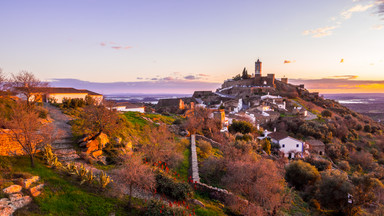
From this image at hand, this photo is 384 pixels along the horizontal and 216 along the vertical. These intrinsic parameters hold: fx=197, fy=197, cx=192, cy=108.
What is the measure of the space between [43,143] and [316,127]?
43870 millimetres

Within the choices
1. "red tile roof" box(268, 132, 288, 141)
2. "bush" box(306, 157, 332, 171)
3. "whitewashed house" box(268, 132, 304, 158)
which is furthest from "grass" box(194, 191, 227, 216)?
"red tile roof" box(268, 132, 288, 141)

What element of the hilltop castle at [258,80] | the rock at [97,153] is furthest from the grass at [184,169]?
the hilltop castle at [258,80]

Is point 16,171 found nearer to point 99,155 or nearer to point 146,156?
point 99,155

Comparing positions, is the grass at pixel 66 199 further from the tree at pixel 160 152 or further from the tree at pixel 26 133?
the tree at pixel 160 152

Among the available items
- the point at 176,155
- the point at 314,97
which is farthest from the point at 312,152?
the point at 314,97

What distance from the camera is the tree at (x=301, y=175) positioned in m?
18.0

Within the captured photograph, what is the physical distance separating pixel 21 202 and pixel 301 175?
19.8m

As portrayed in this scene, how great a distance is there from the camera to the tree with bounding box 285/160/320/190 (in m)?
18.0

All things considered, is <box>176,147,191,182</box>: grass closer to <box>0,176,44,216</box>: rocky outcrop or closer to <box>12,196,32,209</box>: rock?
<box>0,176,44,216</box>: rocky outcrop

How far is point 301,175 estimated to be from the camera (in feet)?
59.6

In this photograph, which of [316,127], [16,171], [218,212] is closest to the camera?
[16,171]

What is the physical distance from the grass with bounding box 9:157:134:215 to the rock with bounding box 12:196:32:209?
7.5 inches

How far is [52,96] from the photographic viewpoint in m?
22.3

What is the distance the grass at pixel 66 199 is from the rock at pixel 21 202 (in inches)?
7.5
